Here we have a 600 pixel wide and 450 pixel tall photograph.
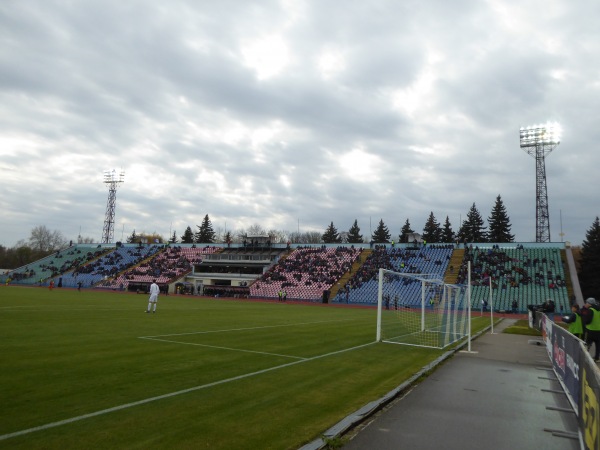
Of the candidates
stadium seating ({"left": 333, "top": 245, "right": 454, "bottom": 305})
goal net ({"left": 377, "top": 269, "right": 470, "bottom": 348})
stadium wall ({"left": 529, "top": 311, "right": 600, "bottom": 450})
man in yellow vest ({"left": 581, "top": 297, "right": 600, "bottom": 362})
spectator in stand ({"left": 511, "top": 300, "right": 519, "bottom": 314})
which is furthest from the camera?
stadium seating ({"left": 333, "top": 245, "right": 454, "bottom": 305})

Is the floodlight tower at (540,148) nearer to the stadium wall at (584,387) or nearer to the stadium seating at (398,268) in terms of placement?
the stadium seating at (398,268)

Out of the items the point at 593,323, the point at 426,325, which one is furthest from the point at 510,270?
the point at 593,323

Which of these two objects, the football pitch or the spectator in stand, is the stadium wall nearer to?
the football pitch

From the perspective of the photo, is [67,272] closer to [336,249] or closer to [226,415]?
[336,249]

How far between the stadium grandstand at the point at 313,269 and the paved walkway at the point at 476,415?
115 ft

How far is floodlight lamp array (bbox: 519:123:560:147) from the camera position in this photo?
5647 centimetres

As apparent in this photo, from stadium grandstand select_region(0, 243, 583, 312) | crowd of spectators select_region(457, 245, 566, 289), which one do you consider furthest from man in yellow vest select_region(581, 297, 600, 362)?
crowd of spectators select_region(457, 245, 566, 289)

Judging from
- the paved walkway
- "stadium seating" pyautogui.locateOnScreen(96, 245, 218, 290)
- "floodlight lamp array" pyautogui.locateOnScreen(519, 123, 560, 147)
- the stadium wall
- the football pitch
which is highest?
"floodlight lamp array" pyautogui.locateOnScreen(519, 123, 560, 147)

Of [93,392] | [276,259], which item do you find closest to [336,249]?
[276,259]

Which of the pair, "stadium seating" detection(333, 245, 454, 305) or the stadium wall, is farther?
"stadium seating" detection(333, 245, 454, 305)

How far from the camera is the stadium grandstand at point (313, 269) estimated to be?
48.0 m

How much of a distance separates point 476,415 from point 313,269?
54.8m

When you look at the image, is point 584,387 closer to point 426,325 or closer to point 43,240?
point 426,325

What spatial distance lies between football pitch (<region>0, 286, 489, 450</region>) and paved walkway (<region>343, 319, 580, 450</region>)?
2.22 ft
